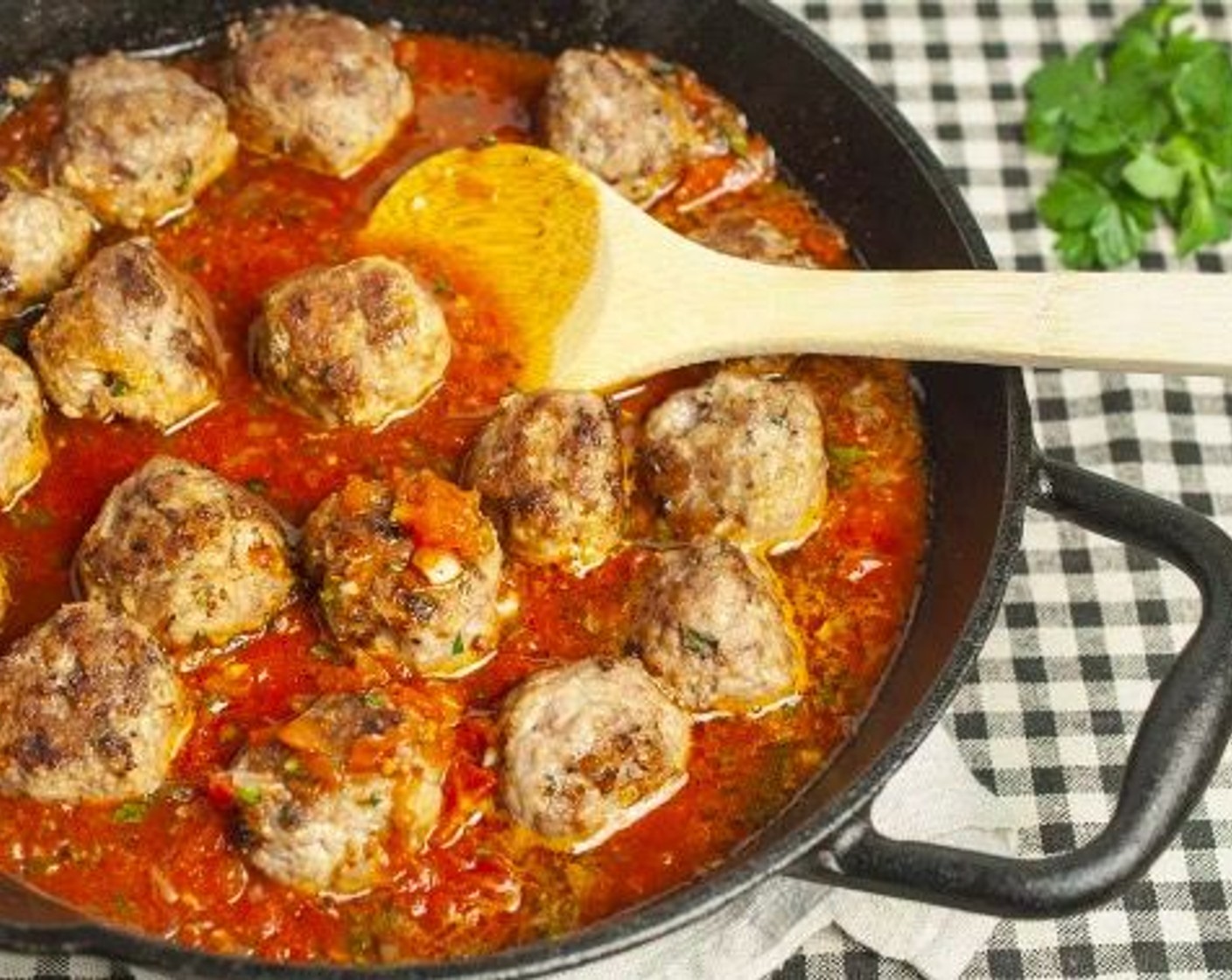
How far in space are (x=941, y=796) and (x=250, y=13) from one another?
3029 mm

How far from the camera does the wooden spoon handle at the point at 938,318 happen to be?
4.30m

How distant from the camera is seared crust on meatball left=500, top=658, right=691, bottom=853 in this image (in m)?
4.09

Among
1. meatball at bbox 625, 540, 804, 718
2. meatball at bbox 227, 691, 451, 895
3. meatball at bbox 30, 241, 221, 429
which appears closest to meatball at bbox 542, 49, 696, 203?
meatball at bbox 30, 241, 221, 429

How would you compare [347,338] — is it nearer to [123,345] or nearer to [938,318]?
[123,345]

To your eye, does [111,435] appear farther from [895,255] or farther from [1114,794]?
[1114,794]

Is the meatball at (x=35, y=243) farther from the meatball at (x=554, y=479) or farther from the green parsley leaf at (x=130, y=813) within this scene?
the green parsley leaf at (x=130, y=813)

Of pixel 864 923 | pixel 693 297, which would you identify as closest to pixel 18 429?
pixel 693 297

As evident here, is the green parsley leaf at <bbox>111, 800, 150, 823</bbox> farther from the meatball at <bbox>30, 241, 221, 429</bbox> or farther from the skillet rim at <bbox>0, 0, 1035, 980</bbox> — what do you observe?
the meatball at <bbox>30, 241, 221, 429</bbox>

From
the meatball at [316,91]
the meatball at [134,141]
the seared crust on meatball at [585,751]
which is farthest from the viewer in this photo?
the meatball at [316,91]

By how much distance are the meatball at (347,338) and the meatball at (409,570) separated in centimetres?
33

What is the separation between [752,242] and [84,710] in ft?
7.08

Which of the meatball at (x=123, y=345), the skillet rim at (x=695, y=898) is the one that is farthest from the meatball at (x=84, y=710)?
the meatball at (x=123, y=345)

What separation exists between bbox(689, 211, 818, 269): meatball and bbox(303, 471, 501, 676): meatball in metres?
1.13

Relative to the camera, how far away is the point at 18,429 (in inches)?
176
